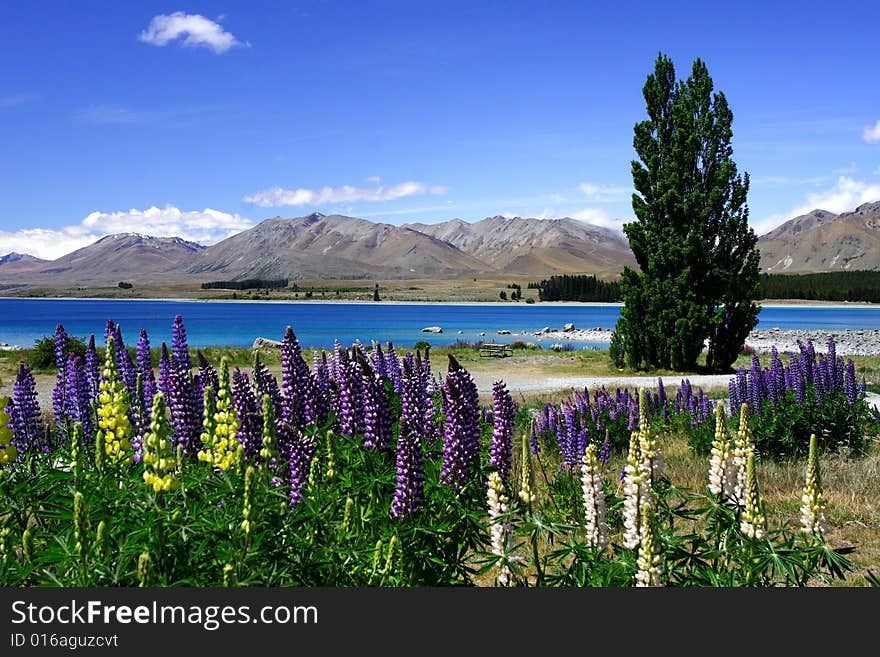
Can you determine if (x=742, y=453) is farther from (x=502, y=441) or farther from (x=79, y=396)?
(x=79, y=396)

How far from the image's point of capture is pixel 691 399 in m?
15.3

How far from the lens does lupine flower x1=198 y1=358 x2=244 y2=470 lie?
→ 15.4 ft

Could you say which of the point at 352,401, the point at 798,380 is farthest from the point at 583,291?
the point at 352,401

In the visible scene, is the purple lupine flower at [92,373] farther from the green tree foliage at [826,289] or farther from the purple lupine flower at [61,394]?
the green tree foliage at [826,289]

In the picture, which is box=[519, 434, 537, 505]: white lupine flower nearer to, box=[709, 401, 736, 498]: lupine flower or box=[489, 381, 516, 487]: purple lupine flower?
box=[489, 381, 516, 487]: purple lupine flower

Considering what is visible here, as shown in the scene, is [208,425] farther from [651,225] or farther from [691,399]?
[651,225]

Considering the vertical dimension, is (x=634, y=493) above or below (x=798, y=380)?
above

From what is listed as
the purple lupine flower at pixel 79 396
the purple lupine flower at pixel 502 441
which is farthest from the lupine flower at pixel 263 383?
the purple lupine flower at pixel 79 396

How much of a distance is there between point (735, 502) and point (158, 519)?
12.2 feet

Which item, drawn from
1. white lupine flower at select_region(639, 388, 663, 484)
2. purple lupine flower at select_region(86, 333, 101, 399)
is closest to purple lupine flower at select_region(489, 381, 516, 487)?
white lupine flower at select_region(639, 388, 663, 484)

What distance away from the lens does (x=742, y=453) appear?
4.55 metres

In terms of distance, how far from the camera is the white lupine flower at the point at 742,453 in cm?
448

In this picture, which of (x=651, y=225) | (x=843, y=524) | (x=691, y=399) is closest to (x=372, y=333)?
(x=651, y=225)

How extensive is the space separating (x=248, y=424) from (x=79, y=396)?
3626mm
